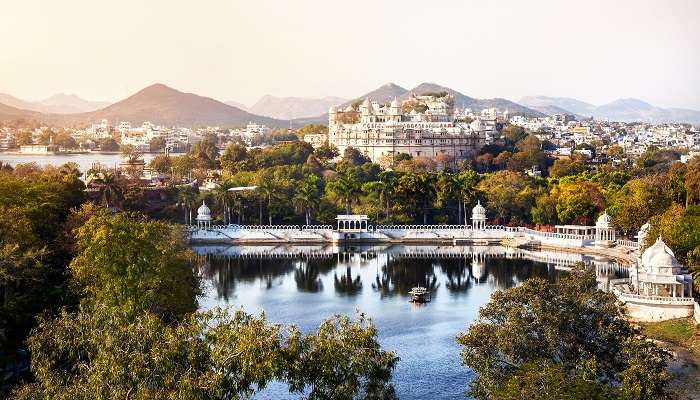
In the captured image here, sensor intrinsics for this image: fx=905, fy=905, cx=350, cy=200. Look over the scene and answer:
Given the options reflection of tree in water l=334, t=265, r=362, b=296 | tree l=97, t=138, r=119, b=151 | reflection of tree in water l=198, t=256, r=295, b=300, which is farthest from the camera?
tree l=97, t=138, r=119, b=151

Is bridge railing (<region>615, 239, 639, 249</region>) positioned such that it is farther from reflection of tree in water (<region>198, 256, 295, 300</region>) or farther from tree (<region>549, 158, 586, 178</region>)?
tree (<region>549, 158, 586, 178</region>)

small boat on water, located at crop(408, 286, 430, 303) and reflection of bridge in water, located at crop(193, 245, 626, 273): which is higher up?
reflection of bridge in water, located at crop(193, 245, 626, 273)

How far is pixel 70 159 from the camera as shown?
97812 millimetres

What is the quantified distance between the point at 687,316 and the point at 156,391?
19534mm

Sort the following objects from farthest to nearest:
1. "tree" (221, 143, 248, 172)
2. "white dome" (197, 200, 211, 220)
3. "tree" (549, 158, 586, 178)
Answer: "tree" (549, 158, 586, 178) < "tree" (221, 143, 248, 172) < "white dome" (197, 200, 211, 220)

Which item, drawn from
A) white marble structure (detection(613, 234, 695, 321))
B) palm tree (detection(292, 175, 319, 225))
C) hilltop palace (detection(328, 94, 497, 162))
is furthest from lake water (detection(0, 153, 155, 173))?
white marble structure (detection(613, 234, 695, 321))

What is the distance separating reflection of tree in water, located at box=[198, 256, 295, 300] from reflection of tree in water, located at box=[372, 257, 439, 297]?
4.56m

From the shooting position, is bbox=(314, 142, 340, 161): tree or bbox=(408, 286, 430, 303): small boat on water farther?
bbox=(314, 142, 340, 161): tree

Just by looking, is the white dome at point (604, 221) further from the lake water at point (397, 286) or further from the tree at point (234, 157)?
the tree at point (234, 157)

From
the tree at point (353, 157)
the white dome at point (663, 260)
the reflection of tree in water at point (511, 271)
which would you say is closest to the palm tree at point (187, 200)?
the reflection of tree in water at point (511, 271)

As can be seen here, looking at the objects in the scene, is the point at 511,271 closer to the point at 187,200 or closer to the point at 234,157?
the point at 187,200

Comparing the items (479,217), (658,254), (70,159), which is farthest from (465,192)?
(70,159)

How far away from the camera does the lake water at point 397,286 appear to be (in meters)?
25.1

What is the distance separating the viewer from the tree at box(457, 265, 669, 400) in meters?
16.5
